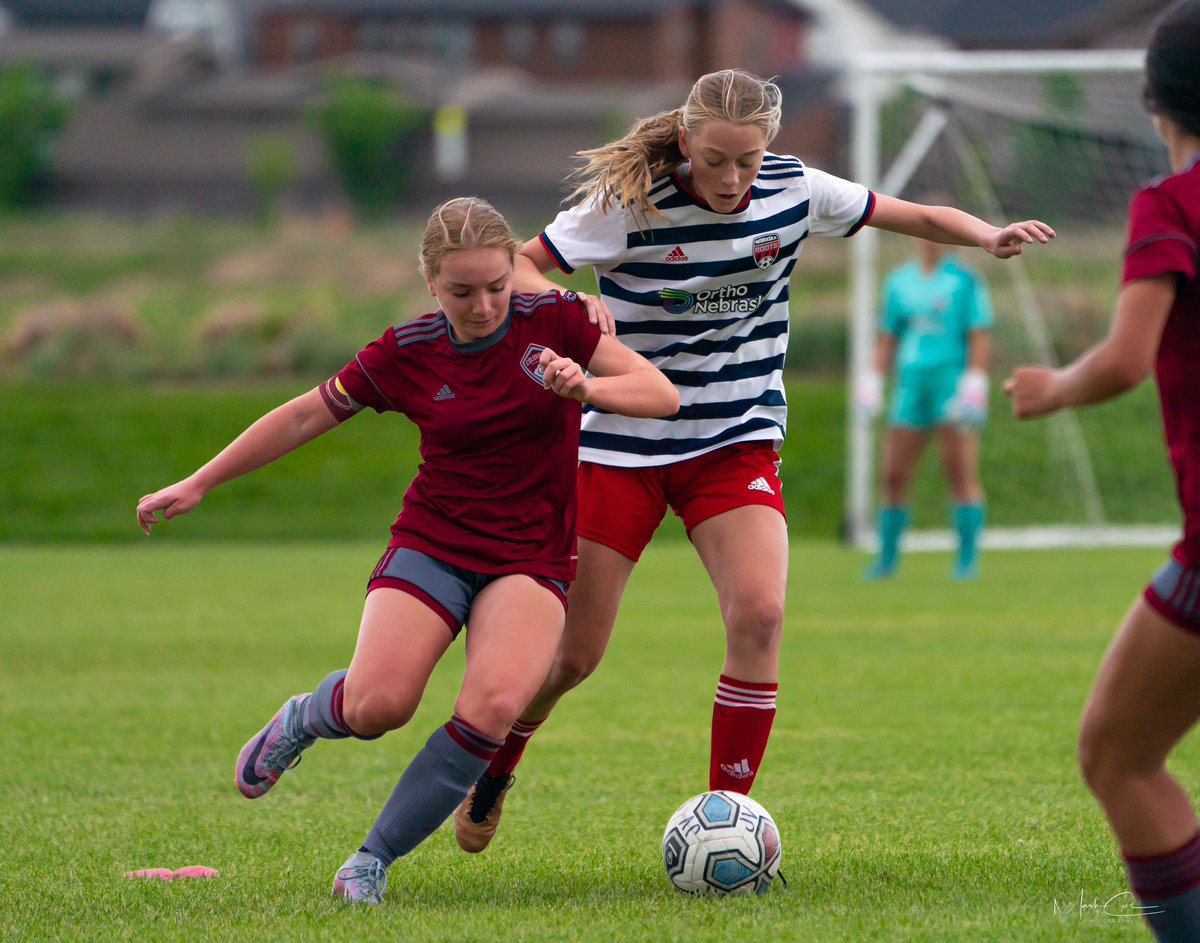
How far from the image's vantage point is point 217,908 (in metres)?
3.95

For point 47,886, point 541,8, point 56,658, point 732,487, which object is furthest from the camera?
point 541,8

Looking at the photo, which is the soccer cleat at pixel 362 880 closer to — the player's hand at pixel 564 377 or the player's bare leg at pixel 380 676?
the player's bare leg at pixel 380 676

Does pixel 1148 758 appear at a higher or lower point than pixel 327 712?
higher

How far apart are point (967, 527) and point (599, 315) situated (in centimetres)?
792

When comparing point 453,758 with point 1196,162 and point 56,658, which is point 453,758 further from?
point 56,658

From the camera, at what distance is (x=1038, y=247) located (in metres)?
15.1

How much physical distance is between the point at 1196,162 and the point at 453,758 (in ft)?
6.96

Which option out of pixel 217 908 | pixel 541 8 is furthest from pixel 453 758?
pixel 541 8

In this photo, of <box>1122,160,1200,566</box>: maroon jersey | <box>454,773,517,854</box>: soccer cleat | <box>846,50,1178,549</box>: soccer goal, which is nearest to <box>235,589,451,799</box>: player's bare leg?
<box>454,773,517,854</box>: soccer cleat

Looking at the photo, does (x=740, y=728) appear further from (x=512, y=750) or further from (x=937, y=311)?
(x=937, y=311)

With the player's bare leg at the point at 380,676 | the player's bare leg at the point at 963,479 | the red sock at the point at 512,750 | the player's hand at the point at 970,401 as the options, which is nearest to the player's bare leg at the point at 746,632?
the red sock at the point at 512,750

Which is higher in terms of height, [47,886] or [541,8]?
[47,886]

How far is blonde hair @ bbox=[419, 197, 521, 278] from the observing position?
157 inches

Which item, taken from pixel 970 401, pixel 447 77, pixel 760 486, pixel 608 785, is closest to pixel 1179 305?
pixel 760 486
